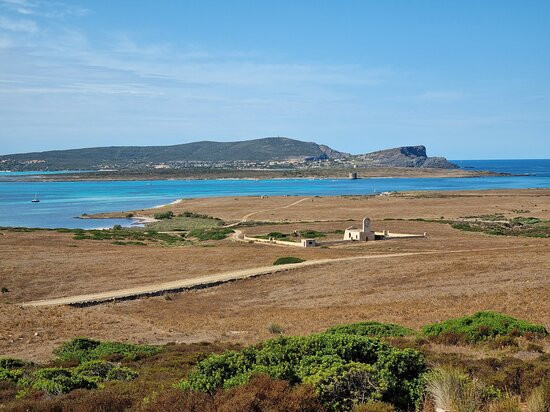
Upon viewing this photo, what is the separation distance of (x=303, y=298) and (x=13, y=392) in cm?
1730

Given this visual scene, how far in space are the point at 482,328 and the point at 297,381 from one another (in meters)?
8.54

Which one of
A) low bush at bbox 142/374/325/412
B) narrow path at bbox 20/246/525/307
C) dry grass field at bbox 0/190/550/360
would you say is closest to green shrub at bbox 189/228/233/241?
dry grass field at bbox 0/190/550/360

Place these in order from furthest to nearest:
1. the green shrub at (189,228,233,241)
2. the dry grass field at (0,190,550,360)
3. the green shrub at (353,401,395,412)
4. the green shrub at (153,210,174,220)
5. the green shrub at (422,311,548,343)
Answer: the green shrub at (153,210,174,220)
the green shrub at (189,228,233,241)
the dry grass field at (0,190,550,360)
the green shrub at (422,311,548,343)
the green shrub at (353,401,395,412)

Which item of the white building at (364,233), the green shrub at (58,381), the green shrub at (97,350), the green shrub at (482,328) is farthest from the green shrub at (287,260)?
the green shrub at (58,381)

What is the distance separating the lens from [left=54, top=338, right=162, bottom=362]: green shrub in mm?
14867

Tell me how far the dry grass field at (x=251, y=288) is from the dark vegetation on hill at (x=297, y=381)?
5.32m

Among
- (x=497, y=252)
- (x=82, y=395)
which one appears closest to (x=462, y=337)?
(x=82, y=395)

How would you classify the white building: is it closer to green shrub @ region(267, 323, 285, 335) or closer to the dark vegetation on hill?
green shrub @ region(267, 323, 285, 335)

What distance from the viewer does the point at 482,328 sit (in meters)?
16.1

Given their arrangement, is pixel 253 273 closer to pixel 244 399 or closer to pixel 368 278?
pixel 368 278

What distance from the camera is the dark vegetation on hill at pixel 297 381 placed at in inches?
316

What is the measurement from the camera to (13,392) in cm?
1043

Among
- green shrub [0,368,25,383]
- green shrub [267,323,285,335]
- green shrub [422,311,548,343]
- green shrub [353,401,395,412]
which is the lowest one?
green shrub [267,323,285,335]

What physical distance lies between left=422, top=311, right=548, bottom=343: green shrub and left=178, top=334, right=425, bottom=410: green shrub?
6.31 metres
